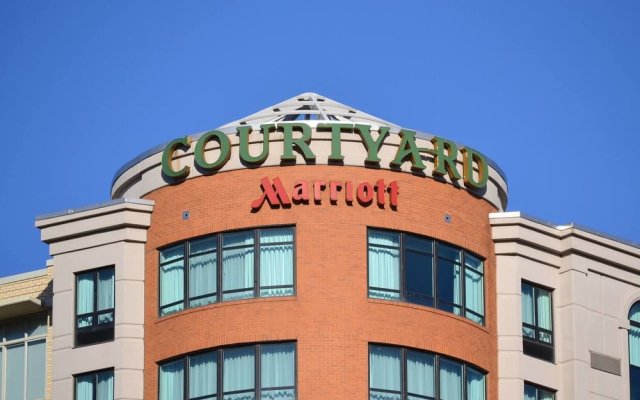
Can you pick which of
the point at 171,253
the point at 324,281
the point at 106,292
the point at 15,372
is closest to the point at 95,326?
the point at 106,292

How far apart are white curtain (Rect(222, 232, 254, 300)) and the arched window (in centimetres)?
1284

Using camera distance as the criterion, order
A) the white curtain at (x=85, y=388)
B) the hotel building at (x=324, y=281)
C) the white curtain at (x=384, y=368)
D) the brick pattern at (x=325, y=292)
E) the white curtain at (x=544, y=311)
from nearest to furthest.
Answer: the brick pattern at (x=325, y=292) → the white curtain at (x=384, y=368) → the hotel building at (x=324, y=281) → the white curtain at (x=85, y=388) → the white curtain at (x=544, y=311)

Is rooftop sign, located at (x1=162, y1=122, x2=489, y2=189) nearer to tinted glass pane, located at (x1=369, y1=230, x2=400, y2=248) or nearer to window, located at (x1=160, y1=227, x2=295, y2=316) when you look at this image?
tinted glass pane, located at (x1=369, y1=230, x2=400, y2=248)

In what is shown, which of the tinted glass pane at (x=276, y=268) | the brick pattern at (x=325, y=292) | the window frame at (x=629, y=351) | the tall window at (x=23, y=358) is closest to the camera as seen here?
the brick pattern at (x=325, y=292)

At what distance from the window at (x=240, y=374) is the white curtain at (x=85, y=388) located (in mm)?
2912

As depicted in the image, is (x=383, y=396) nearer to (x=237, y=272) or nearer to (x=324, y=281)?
(x=324, y=281)

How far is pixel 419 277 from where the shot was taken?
219 feet

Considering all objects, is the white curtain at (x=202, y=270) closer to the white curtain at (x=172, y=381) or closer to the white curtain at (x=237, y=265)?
the white curtain at (x=237, y=265)

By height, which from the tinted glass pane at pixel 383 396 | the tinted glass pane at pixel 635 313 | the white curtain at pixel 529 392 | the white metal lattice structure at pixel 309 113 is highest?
the white metal lattice structure at pixel 309 113

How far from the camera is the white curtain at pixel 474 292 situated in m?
67.6

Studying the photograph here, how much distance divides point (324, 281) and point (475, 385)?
18.6 feet

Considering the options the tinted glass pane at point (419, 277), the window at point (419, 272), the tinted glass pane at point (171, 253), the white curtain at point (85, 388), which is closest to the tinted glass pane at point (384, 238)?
the window at point (419, 272)

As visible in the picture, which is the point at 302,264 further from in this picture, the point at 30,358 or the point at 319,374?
the point at 30,358

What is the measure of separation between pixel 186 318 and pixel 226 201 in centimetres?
372
